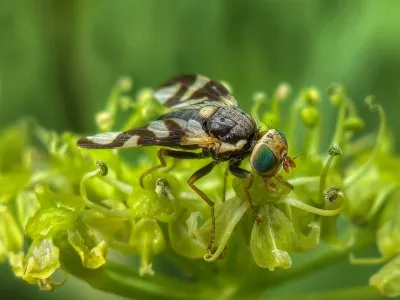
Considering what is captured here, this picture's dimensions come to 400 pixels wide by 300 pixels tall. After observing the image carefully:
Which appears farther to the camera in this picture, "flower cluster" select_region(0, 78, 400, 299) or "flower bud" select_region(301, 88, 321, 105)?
"flower bud" select_region(301, 88, 321, 105)

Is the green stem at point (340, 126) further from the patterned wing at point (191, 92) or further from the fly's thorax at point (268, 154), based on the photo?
the fly's thorax at point (268, 154)

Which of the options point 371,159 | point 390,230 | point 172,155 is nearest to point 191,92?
point 172,155

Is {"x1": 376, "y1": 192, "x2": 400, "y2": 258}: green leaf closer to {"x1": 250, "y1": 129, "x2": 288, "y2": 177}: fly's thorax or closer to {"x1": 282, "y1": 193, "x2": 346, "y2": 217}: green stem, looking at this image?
{"x1": 282, "y1": 193, "x2": 346, "y2": 217}: green stem

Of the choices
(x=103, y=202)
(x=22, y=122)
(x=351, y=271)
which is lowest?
(x=351, y=271)

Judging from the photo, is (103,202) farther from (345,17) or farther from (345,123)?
(345,17)

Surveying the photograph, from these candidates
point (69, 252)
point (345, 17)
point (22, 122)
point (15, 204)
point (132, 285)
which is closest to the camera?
point (69, 252)

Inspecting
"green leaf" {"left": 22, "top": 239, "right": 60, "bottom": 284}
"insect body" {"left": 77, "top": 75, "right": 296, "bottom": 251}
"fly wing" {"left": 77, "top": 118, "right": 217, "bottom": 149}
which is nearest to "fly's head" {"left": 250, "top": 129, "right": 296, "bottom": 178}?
"insect body" {"left": 77, "top": 75, "right": 296, "bottom": 251}

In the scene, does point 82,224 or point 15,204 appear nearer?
point 82,224

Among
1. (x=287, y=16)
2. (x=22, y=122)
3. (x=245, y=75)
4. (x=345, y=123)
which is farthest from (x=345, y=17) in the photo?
(x=22, y=122)
